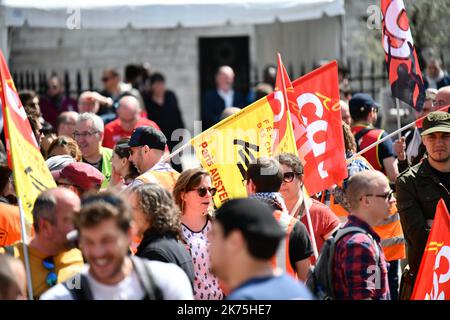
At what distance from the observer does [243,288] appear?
Result: 4.19 metres

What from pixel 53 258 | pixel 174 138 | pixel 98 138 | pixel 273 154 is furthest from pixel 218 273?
pixel 174 138

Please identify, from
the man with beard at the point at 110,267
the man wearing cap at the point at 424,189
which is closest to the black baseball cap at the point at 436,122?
the man wearing cap at the point at 424,189

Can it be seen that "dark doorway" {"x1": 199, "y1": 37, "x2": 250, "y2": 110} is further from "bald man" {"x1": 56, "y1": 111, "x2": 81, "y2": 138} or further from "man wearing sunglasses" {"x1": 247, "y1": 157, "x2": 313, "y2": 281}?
"man wearing sunglasses" {"x1": 247, "y1": 157, "x2": 313, "y2": 281}

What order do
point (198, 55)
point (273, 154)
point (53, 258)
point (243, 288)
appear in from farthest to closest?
1. point (198, 55)
2. point (273, 154)
3. point (53, 258)
4. point (243, 288)

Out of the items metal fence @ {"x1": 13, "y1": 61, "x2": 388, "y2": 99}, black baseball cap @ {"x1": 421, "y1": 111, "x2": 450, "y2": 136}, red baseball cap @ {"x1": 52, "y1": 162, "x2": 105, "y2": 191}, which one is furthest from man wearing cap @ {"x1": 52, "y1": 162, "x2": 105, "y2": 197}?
metal fence @ {"x1": 13, "y1": 61, "x2": 388, "y2": 99}

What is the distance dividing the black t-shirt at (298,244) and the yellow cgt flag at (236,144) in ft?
4.16

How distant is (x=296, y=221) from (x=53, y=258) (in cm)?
160

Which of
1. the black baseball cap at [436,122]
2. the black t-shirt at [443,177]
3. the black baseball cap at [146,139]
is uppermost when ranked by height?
the black baseball cap at [436,122]

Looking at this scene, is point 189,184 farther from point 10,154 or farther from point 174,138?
point 174,138

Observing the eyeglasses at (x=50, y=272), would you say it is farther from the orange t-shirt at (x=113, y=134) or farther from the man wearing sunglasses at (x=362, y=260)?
the orange t-shirt at (x=113, y=134)

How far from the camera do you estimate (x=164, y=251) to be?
585 centimetres

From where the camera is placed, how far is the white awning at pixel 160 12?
15609mm

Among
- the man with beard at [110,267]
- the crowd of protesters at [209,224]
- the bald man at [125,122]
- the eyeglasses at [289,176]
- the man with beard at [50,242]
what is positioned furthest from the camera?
the bald man at [125,122]

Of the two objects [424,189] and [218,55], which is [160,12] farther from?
[424,189]
